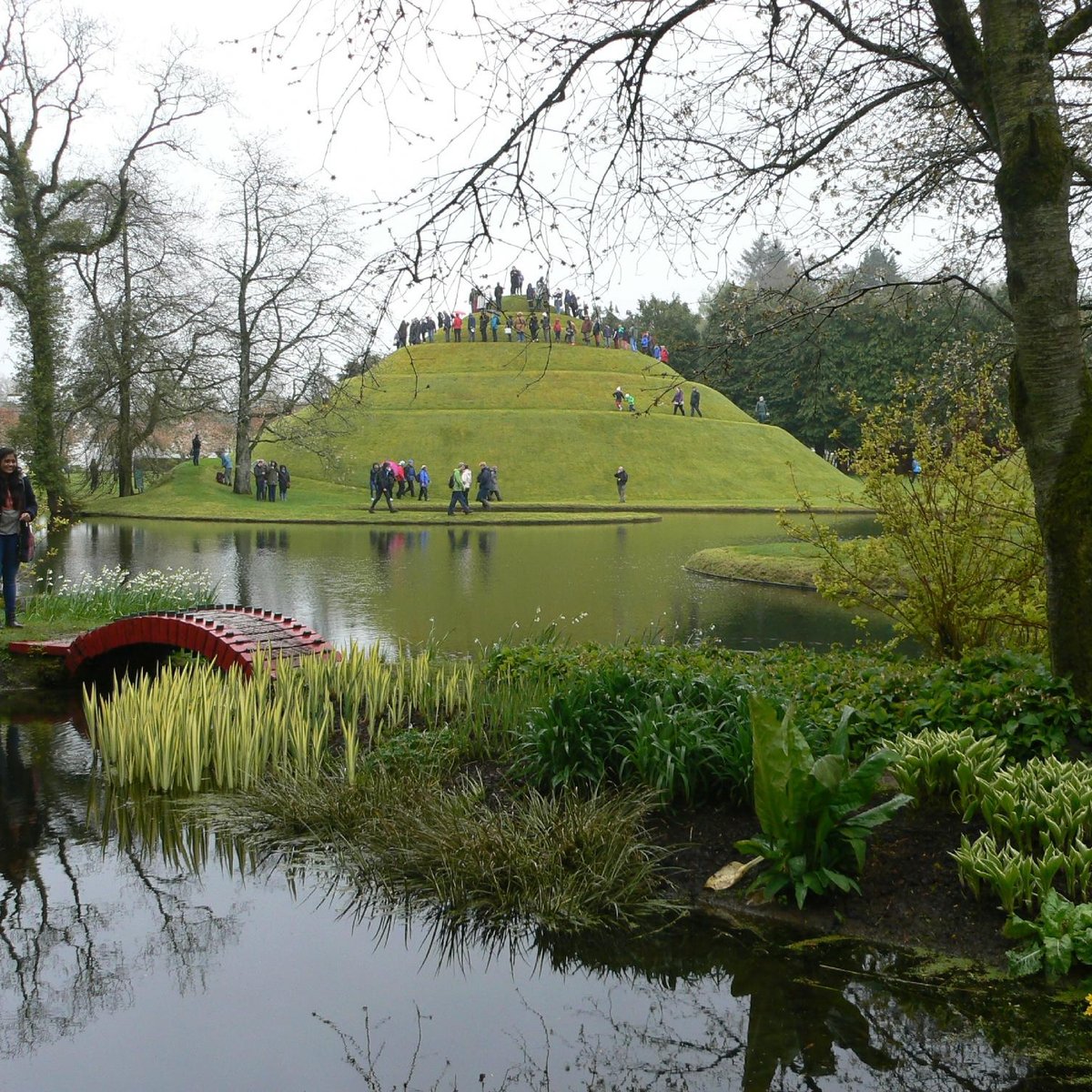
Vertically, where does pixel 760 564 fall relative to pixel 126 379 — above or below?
below

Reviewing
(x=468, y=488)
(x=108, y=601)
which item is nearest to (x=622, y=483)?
(x=468, y=488)

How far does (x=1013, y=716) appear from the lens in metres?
5.77

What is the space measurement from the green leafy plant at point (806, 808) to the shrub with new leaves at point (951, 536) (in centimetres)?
395

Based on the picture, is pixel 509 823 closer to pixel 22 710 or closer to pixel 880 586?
pixel 880 586

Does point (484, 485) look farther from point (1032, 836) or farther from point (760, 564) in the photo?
point (1032, 836)

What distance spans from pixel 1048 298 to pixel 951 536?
3.05m

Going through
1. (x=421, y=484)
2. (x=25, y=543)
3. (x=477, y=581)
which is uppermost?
(x=421, y=484)

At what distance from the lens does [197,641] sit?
9.26 m

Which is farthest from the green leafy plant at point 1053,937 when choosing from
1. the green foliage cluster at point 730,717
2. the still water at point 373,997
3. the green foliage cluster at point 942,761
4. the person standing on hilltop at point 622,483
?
the person standing on hilltop at point 622,483

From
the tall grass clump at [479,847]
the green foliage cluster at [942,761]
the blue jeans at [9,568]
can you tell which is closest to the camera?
the tall grass clump at [479,847]

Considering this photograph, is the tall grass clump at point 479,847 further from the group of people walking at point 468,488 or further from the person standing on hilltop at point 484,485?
the person standing on hilltop at point 484,485

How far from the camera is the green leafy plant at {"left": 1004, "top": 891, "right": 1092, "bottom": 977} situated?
4.22 meters

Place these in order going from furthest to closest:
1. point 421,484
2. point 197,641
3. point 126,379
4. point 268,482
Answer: point 421,484, point 268,482, point 126,379, point 197,641

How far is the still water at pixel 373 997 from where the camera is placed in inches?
152
